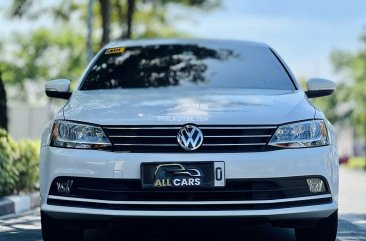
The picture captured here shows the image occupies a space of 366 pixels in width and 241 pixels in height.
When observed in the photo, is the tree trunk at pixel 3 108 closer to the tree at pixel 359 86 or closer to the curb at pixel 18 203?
the curb at pixel 18 203

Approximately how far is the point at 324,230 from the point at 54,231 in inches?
71.9

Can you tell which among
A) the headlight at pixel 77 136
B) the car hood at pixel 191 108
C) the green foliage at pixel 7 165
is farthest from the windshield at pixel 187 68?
the green foliage at pixel 7 165

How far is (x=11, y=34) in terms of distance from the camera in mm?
46031

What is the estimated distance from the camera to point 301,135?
15.4 feet

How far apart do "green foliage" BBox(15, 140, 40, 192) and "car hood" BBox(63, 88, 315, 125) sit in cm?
436

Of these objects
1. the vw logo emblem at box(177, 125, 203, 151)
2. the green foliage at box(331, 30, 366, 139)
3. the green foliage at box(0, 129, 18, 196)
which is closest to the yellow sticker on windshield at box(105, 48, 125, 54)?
the vw logo emblem at box(177, 125, 203, 151)

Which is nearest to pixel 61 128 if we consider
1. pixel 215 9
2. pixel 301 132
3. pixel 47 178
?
pixel 47 178

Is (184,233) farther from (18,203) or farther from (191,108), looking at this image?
(18,203)

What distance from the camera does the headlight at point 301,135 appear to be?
4.62 m

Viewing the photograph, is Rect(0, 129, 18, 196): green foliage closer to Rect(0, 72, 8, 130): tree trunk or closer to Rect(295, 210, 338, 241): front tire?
Rect(0, 72, 8, 130): tree trunk

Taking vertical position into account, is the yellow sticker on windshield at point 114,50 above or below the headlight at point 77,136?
above

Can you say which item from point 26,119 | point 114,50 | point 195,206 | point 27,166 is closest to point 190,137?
point 195,206

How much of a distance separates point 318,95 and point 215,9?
806 inches

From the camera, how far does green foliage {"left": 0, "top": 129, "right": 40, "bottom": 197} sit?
884 centimetres
